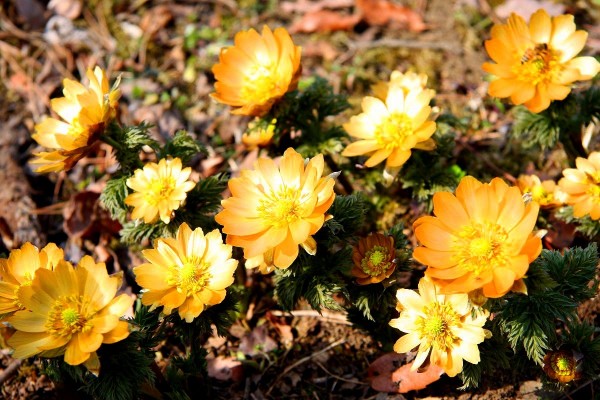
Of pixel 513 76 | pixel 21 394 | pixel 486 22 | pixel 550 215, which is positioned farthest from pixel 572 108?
pixel 21 394

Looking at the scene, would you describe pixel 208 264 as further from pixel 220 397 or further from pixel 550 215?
pixel 550 215

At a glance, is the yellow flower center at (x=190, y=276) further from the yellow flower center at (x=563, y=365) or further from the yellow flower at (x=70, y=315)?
the yellow flower center at (x=563, y=365)

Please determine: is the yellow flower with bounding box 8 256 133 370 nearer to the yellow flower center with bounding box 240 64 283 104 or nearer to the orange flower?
the yellow flower center with bounding box 240 64 283 104

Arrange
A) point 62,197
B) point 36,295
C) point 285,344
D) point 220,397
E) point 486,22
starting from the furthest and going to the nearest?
point 486,22, point 62,197, point 285,344, point 220,397, point 36,295

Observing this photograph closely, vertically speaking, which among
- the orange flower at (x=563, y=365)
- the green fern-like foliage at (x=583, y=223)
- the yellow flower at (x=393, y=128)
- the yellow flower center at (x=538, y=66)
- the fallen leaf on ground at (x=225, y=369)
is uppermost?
the yellow flower center at (x=538, y=66)

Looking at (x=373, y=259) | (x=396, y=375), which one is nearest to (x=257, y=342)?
(x=396, y=375)

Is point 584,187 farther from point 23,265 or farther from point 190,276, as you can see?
point 23,265

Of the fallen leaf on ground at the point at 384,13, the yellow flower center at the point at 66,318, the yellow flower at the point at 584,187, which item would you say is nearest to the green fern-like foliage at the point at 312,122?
the yellow flower at the point at 584,187
